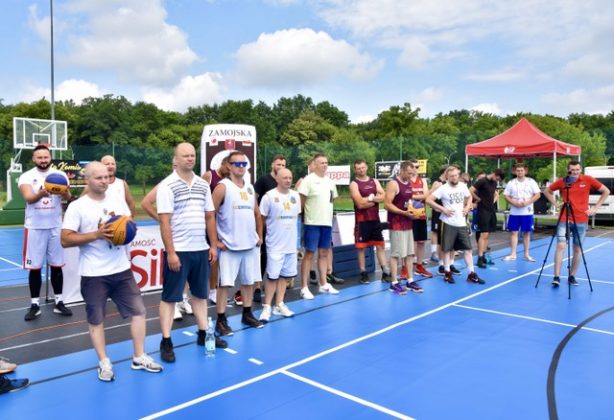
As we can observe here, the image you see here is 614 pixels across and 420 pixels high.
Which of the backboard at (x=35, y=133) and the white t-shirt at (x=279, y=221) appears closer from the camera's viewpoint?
the white t-shirt at (x=279, y=221)

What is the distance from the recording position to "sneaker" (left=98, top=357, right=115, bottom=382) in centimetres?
362

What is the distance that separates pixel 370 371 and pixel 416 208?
358 centimetres

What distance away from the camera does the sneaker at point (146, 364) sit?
3814 millimetres

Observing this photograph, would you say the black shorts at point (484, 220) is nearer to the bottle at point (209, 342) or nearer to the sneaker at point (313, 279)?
the sneaker at point (313, 279)

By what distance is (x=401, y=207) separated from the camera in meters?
6.57

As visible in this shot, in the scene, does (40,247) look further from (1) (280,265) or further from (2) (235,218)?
(1) (280,265)

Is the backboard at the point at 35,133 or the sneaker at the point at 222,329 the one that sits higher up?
the backboard at the point at 35,133

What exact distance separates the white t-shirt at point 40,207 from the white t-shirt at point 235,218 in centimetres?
211

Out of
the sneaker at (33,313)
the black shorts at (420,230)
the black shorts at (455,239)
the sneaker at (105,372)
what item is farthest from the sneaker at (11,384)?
the black shorts at (420,230)

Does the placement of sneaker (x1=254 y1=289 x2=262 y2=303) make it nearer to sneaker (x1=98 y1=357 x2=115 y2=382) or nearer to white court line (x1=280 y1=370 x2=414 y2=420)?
white court line (x1=280 y1=370 x2=414 y2=420)

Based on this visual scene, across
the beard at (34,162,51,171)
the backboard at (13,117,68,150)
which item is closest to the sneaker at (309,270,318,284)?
the beard at (34,162,51,171)

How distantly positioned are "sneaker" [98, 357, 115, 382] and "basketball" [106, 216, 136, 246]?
981 millimetres

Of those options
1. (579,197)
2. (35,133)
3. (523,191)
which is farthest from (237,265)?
(35,133)

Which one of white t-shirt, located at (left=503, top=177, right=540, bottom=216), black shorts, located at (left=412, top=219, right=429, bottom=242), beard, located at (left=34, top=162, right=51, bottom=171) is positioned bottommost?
black shorts, located at (left=412, top=219, right=429, bottom=242)
